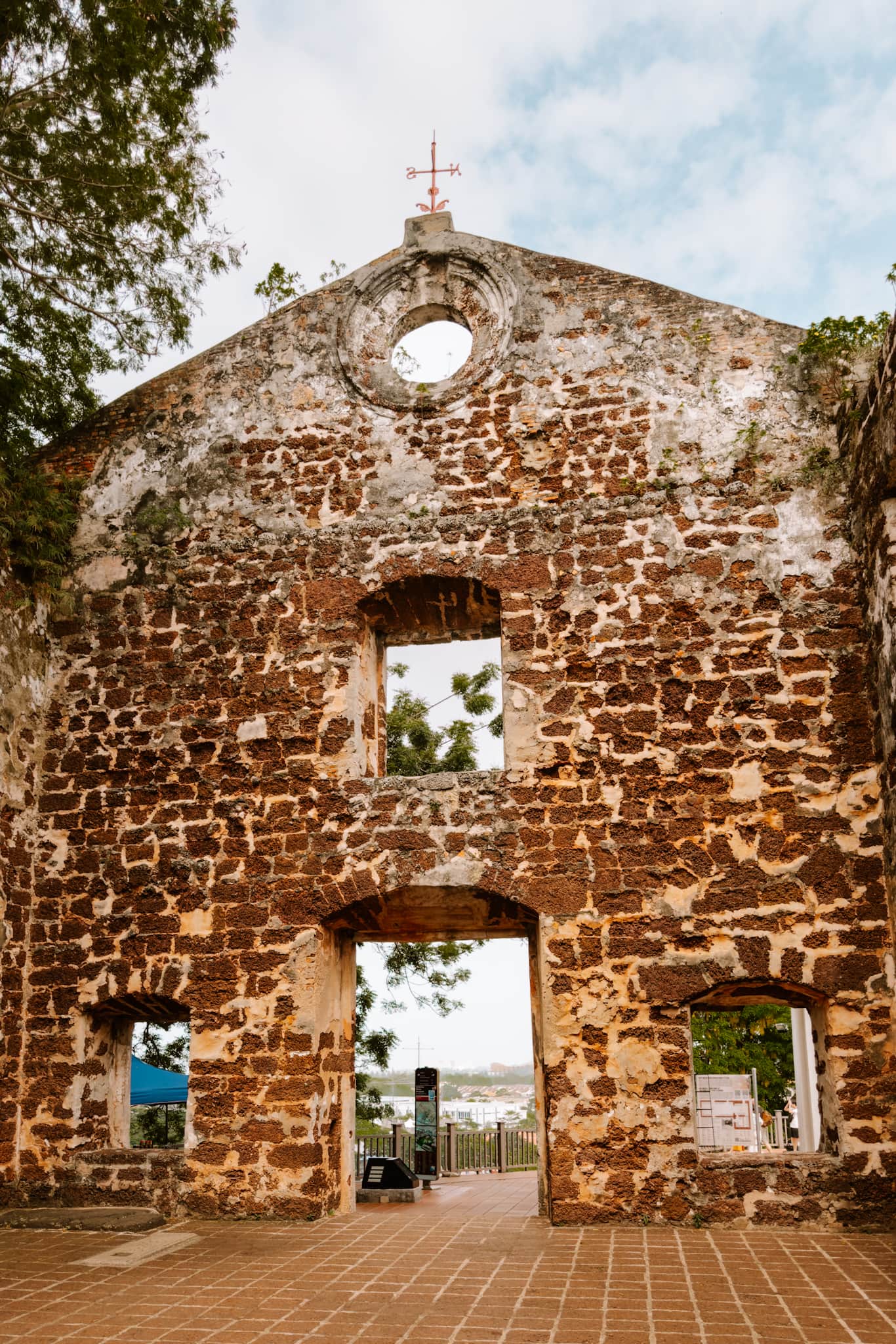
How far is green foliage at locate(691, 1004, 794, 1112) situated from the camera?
18234 millimetres

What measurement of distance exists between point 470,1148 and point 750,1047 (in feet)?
25.5

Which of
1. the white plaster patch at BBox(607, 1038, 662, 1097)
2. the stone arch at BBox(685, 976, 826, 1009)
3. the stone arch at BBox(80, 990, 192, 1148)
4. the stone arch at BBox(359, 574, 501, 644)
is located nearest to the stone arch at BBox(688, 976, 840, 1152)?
the stone arch at BBox(685, 976, 826, 1009)

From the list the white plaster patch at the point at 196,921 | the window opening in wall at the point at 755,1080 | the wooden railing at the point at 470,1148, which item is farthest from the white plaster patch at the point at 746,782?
the wooden railing at the point at 470,1148

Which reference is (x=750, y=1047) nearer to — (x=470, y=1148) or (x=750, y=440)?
(x=470, y=1148)

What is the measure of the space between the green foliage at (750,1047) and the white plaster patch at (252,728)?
42.9 ft

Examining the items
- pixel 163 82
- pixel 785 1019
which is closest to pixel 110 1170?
pixel 163 82

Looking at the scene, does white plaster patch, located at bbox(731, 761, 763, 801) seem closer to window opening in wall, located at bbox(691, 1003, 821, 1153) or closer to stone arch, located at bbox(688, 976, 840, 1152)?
stone arch, located at bbox(688, 976, 840, 1152)

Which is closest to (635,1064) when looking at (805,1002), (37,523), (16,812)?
(805,1002)

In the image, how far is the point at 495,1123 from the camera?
44.7ft

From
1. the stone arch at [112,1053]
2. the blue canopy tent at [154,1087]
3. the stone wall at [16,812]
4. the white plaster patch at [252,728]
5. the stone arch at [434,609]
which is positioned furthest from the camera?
the blue canopy tent at [154,1087]

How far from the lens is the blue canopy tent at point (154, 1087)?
34.1 ft

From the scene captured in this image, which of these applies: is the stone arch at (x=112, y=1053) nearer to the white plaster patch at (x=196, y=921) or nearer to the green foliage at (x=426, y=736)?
the white plaster patch at (x=196, y=921)

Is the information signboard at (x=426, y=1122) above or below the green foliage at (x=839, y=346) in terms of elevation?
below

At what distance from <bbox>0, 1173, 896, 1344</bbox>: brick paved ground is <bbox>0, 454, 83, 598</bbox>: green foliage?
15.7ft
